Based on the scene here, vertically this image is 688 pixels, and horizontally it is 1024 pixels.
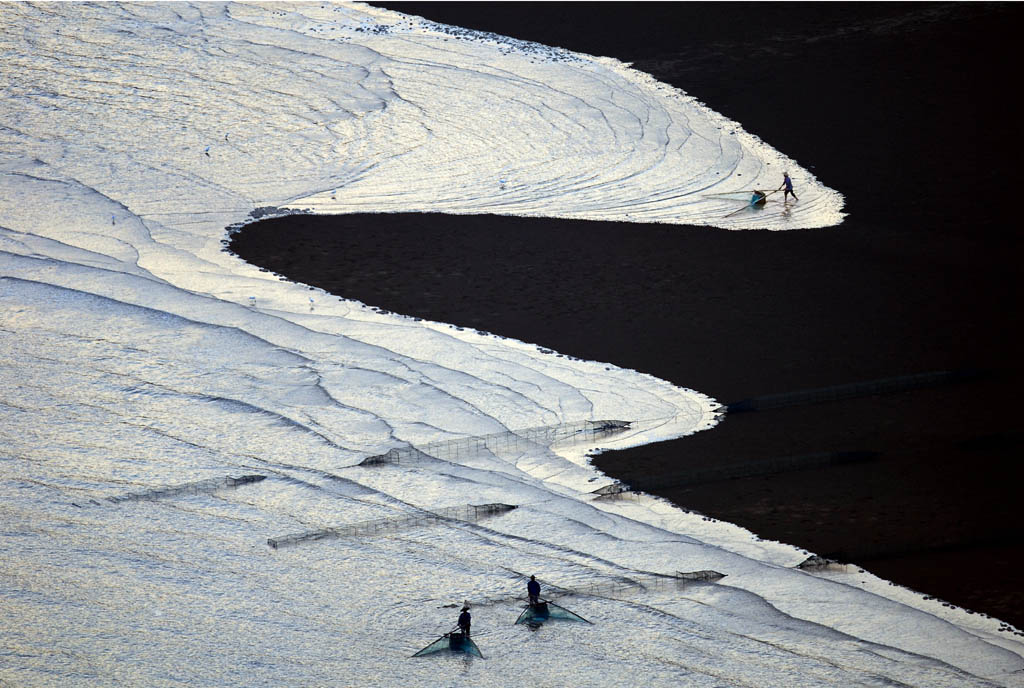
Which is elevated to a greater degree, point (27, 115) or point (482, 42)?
point (482, 42)

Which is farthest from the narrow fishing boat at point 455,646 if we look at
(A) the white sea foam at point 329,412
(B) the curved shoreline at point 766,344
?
(B) the curved shoreline at point 766,344

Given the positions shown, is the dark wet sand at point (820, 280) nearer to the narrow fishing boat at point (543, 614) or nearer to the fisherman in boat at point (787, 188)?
the fisherman in boat at point (787, 188)

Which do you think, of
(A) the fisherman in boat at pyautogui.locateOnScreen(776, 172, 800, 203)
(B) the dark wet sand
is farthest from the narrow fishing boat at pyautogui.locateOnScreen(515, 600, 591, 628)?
(A) the fisherman in boat at pyautogui.locateOnScreen(776, 172, 800, 203)

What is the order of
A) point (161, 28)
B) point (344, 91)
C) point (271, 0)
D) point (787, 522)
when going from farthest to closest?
point (271, 0) < point (161, 28) < point (344, 91) < point (787, 522)

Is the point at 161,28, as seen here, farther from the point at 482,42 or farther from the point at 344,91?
the point at 482,42

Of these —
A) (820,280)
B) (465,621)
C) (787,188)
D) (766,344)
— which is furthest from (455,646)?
(787,188)

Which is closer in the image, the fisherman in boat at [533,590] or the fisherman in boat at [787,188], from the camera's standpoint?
the fisherman in boat at [533,590]

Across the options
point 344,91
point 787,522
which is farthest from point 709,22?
point 787,522
